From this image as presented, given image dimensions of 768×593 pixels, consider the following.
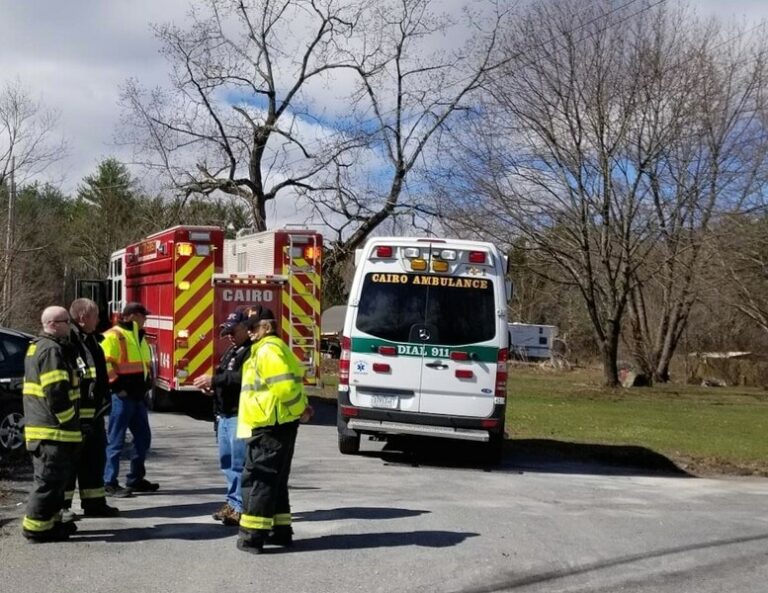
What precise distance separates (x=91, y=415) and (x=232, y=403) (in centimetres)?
107

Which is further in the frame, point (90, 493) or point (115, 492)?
point (115, 492)

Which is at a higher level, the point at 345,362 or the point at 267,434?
the point at 345,362

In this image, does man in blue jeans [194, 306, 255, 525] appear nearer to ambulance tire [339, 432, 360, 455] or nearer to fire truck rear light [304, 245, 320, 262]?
ambulance tire [339, 432, 360, 455]

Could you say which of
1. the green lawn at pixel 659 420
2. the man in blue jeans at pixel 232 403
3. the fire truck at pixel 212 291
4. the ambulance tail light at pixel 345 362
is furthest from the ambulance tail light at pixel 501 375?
the man in blue jeans at pixel 232 403

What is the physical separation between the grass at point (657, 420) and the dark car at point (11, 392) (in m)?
7.26

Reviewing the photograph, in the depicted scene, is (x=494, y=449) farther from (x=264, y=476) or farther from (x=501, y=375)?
(x=264, y=476)

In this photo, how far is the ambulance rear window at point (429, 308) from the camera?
11.8 m

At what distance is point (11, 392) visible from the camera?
35.5 feet

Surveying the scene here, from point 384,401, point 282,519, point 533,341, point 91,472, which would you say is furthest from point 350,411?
point 533,341

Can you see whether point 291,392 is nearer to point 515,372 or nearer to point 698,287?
point 698,287

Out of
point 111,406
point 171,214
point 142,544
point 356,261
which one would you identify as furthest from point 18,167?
point 142,544

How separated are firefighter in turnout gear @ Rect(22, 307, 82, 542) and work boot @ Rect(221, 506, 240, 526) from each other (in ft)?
4.03

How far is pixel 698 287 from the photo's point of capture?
1242 inches

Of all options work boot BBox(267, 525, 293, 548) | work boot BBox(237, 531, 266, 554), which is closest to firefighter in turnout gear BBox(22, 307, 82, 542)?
work boot BBox(237, 531, 266, 554)
